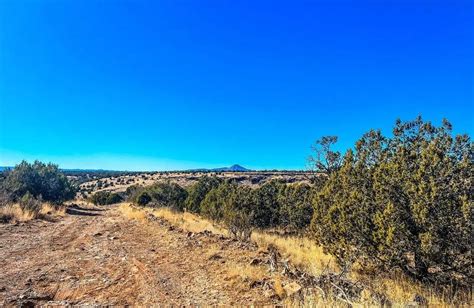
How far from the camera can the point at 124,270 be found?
329 inches

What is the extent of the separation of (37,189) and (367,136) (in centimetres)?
3139

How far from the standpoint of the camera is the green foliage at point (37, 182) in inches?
1145

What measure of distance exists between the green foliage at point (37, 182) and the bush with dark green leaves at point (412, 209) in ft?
84.0

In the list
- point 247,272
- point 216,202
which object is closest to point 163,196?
point 216,202

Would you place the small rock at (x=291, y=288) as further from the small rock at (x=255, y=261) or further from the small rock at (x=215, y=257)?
the small rock at (x=215, y=257)

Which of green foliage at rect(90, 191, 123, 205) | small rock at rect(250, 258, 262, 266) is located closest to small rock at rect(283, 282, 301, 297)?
small rock at rect(250, 258, 262, 266)

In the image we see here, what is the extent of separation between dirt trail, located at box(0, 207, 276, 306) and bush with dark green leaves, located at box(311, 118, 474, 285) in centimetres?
297

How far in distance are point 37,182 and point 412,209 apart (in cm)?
3340

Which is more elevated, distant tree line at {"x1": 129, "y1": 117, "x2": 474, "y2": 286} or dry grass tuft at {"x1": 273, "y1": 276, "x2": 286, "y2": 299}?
distant tree line at {"x1": 129, "y1": 117, "x2": 474, "y2": 286}

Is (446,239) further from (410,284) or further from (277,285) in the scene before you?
(277,285)

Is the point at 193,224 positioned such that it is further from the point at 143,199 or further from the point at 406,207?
the point at 143,199

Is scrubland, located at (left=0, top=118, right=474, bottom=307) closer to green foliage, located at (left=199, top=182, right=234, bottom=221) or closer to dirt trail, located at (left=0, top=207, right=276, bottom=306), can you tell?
dirt trail, located at (left=0, top=207, right=276, bottom=306)

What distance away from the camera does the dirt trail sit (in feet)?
21.0

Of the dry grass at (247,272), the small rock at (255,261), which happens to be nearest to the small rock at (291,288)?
the dry grass at (247,272)
